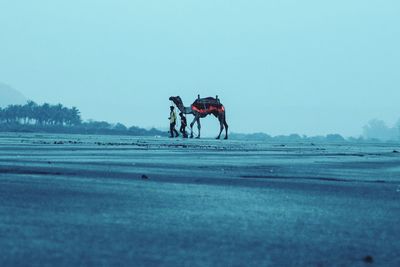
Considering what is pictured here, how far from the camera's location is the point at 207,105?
45125 mm

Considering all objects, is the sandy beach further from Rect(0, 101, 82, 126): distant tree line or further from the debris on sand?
Rect(0, 101, 82, 126): distant tree line

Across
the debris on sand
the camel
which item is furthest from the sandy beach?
the camel

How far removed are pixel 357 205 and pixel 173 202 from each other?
5.30ft

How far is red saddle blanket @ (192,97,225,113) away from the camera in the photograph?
146 feet

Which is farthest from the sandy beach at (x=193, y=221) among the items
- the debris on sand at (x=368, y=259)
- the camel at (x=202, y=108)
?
the camel at (x=202, y=108)

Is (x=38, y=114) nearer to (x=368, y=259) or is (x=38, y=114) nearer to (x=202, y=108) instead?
(x=202, y=108)

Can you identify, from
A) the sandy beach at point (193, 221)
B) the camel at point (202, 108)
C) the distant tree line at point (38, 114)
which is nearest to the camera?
the sandy beach at point (193, 221)

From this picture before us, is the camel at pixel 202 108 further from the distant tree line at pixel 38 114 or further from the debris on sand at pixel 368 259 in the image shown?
the distant tree line at pixel 38 114

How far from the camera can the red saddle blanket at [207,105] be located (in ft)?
146

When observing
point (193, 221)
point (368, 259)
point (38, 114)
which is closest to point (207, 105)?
point (193, 221)

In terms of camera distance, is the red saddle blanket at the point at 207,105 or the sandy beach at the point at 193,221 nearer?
the sandy beach at the point at 193,221

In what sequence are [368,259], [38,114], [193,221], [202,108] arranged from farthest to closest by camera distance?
[38,114] → [202,108] → [193,221] → [368,259]

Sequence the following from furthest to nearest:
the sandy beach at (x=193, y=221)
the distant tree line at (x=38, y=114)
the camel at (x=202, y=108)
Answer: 1. the distant tree line at (x=38, y=114)
2. the camel at (x=202, y=108)
3. the sandy beach at (x=193, y=221)

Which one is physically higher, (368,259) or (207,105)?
(207,105)
